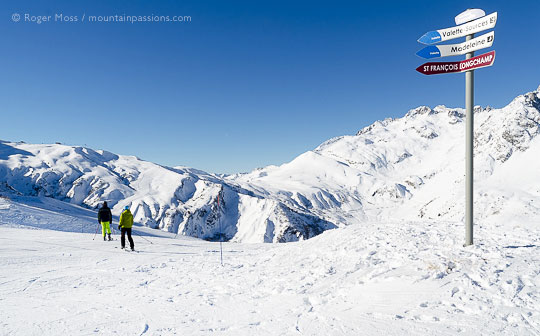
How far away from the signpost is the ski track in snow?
79.3 inches

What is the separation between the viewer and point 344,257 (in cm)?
887

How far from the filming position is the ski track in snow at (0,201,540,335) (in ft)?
16.6

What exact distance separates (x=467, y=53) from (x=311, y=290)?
7.50 m

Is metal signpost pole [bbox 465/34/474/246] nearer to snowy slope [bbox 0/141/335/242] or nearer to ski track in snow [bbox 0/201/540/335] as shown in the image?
ski track in snow [bbox 0/201/540/335]

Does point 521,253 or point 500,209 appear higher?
point 521,253

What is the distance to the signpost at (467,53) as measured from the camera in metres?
7.03

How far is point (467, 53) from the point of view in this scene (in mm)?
7250

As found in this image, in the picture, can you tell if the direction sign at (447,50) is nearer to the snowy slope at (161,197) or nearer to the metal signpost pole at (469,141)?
the metal signpost pole at (469,141)

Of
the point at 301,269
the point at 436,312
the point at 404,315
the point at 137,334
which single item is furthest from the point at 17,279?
the point at 436,312

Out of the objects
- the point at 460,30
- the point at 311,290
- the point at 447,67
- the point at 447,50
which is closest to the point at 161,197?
the point at 311,290

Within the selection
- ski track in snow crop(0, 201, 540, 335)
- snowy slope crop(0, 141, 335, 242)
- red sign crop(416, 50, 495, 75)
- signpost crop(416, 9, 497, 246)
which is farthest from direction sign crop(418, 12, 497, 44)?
snowy slope crop(0, 141, 335, 242)

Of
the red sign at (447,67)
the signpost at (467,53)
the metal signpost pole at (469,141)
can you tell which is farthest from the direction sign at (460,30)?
the red sign at (447,67)

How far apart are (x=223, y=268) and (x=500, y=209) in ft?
494

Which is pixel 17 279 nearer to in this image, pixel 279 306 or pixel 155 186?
pixel 279 306
